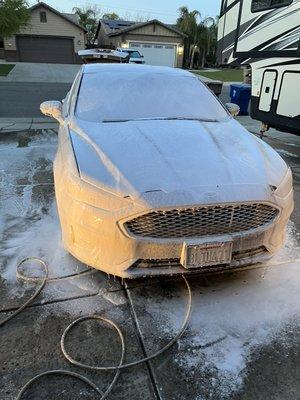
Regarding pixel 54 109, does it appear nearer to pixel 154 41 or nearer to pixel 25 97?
pixel 25 97

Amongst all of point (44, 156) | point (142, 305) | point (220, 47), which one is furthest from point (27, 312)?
point (220, 47)

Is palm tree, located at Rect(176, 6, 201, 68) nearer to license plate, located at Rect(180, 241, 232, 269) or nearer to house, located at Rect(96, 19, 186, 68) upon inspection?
house, located at Rect(96, 19, 186, 68)

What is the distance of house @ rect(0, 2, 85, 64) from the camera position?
34781mm

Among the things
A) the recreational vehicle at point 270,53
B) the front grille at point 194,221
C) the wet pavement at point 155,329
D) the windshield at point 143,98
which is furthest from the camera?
the recreational vehicle at point 270,53

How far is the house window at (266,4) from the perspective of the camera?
18.7 feet

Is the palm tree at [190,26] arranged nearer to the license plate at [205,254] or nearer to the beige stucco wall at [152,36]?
the beige stucco wall at [152,36]

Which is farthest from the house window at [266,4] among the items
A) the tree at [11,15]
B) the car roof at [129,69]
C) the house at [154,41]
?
the house at [154,41]

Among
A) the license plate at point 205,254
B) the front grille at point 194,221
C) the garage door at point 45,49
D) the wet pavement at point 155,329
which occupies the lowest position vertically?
the garage door at point 45,49

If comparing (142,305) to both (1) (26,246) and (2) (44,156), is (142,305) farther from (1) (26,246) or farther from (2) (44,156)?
(2) (44,156)

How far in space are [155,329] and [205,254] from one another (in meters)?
0.60

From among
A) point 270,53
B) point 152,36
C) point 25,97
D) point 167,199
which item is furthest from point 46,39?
point 167,199

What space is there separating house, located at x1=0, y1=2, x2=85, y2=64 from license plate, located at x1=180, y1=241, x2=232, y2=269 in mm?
37013

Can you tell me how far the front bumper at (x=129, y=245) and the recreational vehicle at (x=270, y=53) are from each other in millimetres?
3632

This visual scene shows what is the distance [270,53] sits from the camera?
6.07 metres
